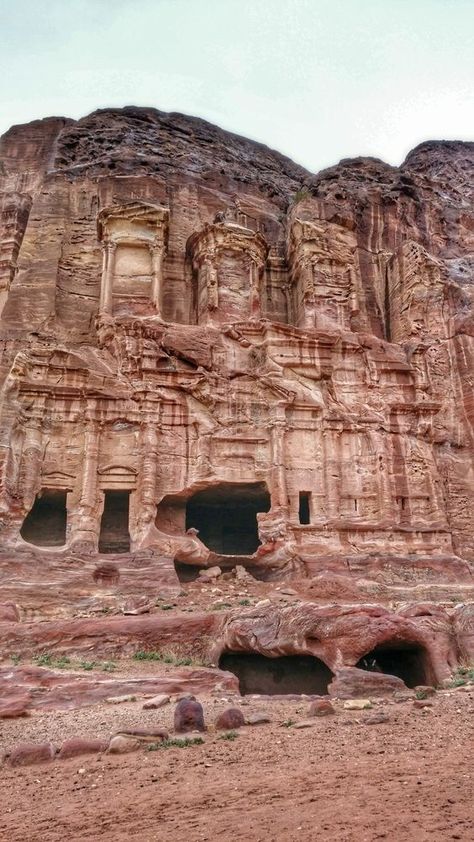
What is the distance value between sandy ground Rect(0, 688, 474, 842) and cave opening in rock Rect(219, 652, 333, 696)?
4.82 meters

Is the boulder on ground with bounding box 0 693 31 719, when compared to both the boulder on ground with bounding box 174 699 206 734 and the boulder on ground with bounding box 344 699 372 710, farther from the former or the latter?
the boulder on ground with bounding box 344 699 372 710

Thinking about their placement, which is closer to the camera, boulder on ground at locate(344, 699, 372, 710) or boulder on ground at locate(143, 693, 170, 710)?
boulder on ground at locate(344, 699, 372, 710)

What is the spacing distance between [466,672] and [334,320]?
824 inches

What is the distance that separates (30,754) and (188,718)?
2402mm

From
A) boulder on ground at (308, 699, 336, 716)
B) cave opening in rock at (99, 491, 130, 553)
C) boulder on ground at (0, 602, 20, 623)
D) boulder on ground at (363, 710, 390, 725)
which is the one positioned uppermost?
cave opening in rock at (99, 491, 130, 553)

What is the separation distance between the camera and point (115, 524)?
27188 mm

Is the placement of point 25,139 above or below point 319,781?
above

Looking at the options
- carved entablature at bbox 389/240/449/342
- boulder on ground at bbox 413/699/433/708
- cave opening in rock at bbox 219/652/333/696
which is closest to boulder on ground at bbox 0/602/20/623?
cave opening in rock at bbox 219/652/333/696

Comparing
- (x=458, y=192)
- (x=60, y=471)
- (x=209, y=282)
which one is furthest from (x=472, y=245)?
(x=60, y=471)

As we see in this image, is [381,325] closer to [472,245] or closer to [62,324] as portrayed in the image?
[472,245]

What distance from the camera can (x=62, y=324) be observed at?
104ft

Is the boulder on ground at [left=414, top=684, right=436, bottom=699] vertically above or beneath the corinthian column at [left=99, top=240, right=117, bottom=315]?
beneath

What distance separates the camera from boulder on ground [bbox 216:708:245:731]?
1085cm

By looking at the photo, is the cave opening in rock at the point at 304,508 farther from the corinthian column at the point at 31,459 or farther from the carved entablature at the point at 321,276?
the corinthian column at the point at 31,459
